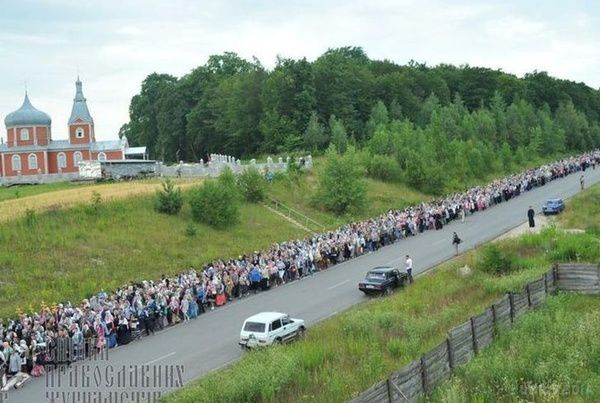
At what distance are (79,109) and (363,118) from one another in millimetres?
36796

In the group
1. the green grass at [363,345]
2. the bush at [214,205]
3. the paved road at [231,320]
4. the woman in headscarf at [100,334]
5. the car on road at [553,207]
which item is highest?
the bush at [214,205]

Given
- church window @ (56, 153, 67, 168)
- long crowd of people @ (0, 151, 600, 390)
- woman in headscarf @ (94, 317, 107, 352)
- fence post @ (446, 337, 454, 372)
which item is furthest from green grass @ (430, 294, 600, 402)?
church window @ (56, 153, 67, 168)

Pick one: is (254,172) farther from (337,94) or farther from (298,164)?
(337,94)

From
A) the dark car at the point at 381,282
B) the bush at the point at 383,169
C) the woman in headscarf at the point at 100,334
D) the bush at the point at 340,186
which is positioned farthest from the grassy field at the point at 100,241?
the bush at the point at 383,169


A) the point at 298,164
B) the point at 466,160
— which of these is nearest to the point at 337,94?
the point at 466,160

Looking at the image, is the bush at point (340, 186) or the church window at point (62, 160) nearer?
the bush at point (340, 186)

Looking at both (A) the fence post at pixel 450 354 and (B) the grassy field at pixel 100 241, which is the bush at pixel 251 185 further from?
(A) the fence post at pixel 450 354

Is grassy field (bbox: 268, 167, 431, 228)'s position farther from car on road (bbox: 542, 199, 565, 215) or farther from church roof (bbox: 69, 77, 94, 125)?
church roof (bbox: 69, 77, 94, 125)

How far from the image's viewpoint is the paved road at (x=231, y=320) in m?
19.9

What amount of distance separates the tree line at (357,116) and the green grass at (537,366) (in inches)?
1831

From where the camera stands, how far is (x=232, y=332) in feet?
81.7

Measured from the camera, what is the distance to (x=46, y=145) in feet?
293

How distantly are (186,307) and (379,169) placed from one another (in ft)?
131

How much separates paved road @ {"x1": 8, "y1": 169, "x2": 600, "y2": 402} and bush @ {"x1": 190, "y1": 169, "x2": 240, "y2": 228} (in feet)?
32.9
